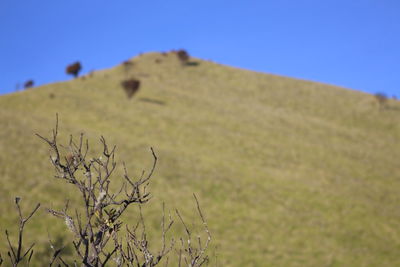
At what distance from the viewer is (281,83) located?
7556 centimetres

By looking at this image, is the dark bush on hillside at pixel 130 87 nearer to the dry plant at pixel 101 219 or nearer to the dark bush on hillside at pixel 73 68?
the dark bush on hillside at pixel 73 68

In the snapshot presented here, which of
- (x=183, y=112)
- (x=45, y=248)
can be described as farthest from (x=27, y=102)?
(x=45, y=248)

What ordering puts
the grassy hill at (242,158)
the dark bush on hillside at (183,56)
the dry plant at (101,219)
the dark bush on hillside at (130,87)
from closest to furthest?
the dry plant at (101,219) < the grassy hill at (242,158) < the dark bush on hillside at (130,87) < the dark bush on hillside at (183,56)

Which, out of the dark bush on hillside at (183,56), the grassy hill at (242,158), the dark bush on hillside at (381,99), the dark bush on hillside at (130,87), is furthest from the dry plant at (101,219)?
the dark bush on hillside at (183,56)

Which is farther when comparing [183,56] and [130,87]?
[183,56]

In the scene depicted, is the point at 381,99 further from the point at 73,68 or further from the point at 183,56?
the point at 73,68

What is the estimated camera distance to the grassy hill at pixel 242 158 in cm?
2514

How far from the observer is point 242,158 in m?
40.6

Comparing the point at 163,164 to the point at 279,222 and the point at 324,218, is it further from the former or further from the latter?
the point at 324,218

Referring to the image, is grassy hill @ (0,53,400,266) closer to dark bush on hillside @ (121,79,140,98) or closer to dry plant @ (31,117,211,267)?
dark bush on hillside @ (121,79,140,98)

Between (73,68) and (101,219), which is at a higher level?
(73,68)

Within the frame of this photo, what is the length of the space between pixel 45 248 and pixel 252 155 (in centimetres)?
2766

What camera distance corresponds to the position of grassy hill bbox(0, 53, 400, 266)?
2514cm

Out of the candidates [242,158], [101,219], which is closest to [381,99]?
[242,158]
